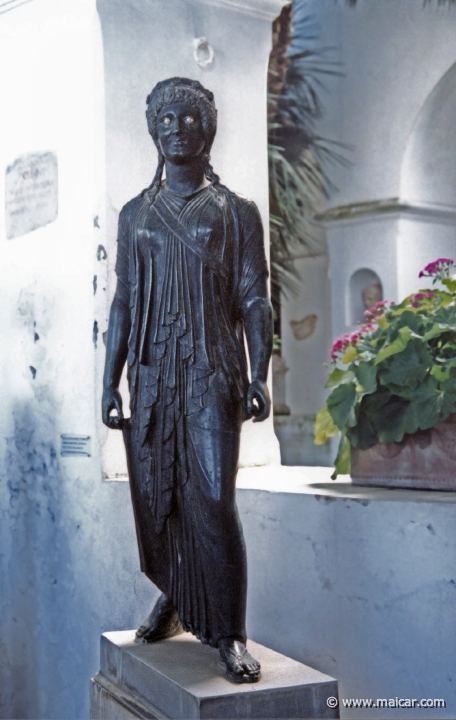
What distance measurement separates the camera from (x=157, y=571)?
106 inches

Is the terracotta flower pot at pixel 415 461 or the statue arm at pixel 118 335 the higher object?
the statue arm at pixel 118 335

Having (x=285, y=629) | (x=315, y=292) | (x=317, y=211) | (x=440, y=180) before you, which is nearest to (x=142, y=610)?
(x=285, y=629)

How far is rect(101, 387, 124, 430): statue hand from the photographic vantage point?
8.86 feet

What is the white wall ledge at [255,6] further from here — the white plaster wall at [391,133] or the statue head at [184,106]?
the white plaster wall at [391,133]

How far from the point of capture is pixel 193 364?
8.32 feet

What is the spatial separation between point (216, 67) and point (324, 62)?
179 inches

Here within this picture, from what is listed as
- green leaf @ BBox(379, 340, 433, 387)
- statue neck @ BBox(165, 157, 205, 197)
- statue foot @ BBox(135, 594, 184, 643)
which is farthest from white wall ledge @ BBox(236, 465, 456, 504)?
statue neck @ BBox(165, 157, 205, 197)

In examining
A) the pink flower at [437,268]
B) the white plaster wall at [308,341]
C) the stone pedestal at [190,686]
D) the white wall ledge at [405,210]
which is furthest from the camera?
the white plaster wall at [308,341]

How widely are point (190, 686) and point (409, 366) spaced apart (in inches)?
48.5

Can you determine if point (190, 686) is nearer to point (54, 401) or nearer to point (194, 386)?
point (194, 386)

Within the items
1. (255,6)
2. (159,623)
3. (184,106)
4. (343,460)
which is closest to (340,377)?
(343,460)

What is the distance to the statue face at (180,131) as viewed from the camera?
2.57m

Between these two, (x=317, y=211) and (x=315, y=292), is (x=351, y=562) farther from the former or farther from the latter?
(x=315, y=292)

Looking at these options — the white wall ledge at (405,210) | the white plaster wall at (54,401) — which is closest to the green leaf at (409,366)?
the white plaster wall at (54,401)
